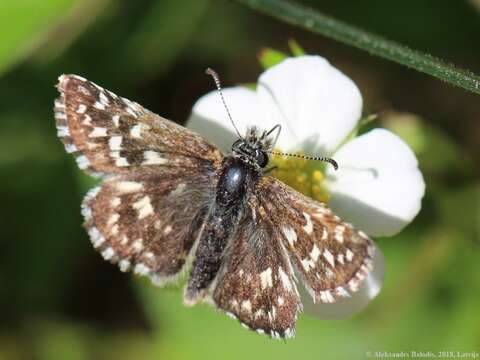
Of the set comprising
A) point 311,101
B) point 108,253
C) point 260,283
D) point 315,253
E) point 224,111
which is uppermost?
point 311,101

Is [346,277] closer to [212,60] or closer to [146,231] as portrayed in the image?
[146,231]

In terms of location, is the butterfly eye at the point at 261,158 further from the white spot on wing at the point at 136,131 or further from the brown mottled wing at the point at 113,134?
the white spot on wing at the point at 136,131

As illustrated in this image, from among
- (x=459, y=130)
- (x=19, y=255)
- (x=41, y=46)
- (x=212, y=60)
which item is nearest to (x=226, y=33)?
(x=212, y=60)

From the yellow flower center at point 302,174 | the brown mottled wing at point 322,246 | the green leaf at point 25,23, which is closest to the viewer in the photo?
the brown mottled wing at point 322,246

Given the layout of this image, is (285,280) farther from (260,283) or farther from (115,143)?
(115,143)

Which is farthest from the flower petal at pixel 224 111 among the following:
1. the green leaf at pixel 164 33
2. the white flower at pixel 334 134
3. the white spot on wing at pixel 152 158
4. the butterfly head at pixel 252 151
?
the green leaf at pixel 164 33

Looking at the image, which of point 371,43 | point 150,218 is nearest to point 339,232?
point 150,218
